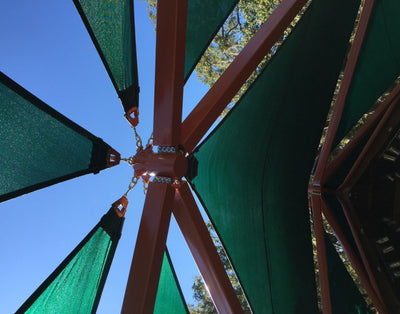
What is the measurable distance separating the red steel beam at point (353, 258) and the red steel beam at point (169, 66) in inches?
112

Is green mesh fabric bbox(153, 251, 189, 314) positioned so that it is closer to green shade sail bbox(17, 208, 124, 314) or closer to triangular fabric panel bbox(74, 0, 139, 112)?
green shade sail bbox(17, 208, 124, 314)

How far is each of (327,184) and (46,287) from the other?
3.63 meters

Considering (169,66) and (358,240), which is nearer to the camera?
(169,66)

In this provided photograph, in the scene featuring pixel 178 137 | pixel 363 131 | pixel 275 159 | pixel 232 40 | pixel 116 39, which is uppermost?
pixel 232 40

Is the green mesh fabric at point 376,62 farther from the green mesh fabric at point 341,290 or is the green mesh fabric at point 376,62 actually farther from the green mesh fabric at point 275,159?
the green mesh fabric at point 341,290

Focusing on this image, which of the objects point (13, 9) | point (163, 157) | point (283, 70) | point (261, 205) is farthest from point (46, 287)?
point (283, 70)

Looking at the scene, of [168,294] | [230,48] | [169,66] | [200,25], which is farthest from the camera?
[230,48]

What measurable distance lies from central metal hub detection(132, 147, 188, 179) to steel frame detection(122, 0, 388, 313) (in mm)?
71

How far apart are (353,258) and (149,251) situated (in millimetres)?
3112

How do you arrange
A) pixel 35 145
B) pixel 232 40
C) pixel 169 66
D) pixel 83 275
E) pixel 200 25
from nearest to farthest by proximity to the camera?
1. pixel 35 145
2. pixel 169 66
3. pixel 83 275
4. pixel 200 25
5. pixel 232 40

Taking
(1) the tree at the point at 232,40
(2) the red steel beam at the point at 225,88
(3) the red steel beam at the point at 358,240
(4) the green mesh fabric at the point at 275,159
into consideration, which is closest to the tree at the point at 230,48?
(1) the tree at the point at 232,40

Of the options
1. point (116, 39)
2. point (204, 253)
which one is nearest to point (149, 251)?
point (204, 253)

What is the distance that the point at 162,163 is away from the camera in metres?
2.93

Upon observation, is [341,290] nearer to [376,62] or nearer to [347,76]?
[347,76]
